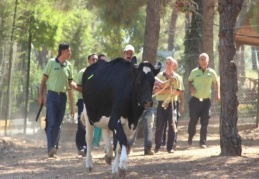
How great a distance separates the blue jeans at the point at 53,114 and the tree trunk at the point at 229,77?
3.30 meters

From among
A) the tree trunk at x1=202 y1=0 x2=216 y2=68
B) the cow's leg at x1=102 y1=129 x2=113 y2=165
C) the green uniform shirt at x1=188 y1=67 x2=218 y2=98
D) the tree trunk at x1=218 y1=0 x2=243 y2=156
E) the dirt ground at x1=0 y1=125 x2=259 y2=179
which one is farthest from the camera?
the tree trunk at x1=202 y1=0 x2=216 y2=68

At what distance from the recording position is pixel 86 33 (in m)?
→ 39.4

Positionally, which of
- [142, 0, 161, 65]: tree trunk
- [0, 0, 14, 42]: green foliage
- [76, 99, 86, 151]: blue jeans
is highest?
[0, 0, 14, 42]: green foliage

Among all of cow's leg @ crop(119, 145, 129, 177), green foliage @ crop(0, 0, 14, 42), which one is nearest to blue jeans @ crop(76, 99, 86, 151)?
cow's leg @ crop(119, 145, 129, 177)

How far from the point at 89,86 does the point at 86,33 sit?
2839cm

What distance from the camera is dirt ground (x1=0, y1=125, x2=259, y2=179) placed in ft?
34.0

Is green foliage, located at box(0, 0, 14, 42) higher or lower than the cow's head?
higher

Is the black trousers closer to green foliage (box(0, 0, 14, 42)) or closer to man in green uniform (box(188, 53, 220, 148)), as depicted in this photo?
man in green uniform (box(188, 53, 220, 148))

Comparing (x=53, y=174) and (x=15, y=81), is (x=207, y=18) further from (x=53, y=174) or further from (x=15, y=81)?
(x=53, y=174)

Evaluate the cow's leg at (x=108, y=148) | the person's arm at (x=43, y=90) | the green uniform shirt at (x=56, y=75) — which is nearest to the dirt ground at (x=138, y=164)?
the cow's leg at (x=108, y=148)

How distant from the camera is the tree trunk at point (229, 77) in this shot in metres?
11.6

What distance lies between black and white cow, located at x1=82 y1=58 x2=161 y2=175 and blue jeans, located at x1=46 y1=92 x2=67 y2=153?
2182 millimetres

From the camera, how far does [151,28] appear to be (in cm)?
1720

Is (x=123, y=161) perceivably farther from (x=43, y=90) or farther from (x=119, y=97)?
(x=43, y=90)
